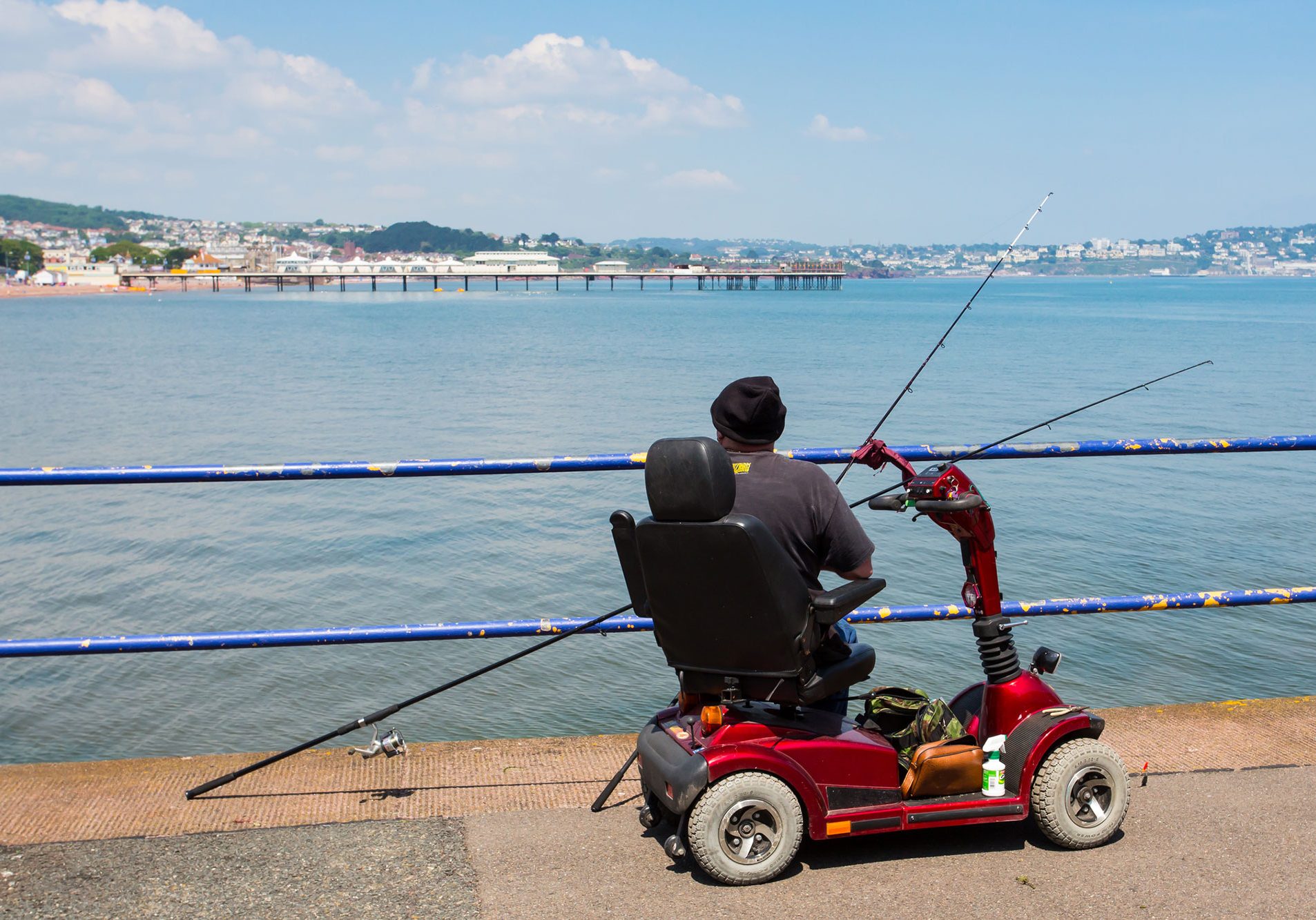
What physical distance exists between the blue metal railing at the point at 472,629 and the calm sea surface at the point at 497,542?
4.45 m

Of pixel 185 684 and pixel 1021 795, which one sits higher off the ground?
pixel 1021 795

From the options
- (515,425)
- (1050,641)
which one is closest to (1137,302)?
(515,425)

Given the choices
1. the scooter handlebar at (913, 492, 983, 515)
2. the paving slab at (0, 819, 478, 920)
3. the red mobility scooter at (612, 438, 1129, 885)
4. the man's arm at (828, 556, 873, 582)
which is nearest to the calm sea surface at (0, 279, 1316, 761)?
the paving slab at (0, 819, 478, 920)

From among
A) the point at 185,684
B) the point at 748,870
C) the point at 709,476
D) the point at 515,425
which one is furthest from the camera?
the point at 515,425

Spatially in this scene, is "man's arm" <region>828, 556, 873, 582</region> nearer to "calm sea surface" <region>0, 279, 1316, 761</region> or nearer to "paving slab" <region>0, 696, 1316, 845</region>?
"paving slab" <region>0, 696, 1316, 845</region>

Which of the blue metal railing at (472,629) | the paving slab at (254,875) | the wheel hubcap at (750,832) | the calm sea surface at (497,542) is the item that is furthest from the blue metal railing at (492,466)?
the calm sea surface at (497,542)

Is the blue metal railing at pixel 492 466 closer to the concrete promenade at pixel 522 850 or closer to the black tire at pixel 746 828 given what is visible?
the concrete promenade at pixel 522 850

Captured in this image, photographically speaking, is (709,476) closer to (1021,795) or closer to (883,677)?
(1021,795)

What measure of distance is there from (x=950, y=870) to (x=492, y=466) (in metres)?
2.02

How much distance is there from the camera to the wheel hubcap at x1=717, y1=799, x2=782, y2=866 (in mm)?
3490

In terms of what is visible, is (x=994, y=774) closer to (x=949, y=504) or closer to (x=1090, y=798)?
(x=1090, y=798)

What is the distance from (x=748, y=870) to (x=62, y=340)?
78782 millimetres

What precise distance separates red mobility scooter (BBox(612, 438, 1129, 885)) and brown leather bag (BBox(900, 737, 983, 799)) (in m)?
0.03

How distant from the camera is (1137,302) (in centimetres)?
14862
